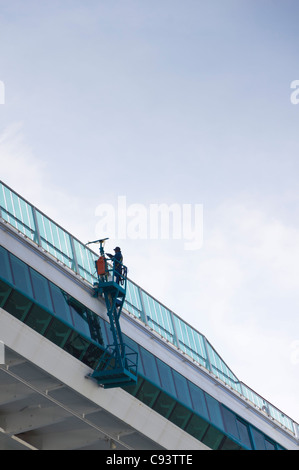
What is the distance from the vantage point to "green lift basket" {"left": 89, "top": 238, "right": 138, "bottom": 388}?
80.8ft

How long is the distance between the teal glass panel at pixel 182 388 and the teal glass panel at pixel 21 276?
8.41 meters

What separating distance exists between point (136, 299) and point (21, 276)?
7.04 metres

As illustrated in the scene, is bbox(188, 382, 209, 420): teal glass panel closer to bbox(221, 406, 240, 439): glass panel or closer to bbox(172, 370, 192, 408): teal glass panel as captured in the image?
bbox(172, 370, 192, 408): teal glass panel

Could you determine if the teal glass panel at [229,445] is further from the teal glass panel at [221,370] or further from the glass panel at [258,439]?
the teal glass panel at [221,370]

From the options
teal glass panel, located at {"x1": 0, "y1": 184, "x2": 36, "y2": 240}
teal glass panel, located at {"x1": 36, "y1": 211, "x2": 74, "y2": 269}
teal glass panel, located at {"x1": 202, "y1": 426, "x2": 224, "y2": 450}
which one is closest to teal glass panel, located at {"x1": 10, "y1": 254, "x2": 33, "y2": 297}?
teal glass panel, located at {"x1": 0, "y1": 184, "x2": 36, "y2": 240}

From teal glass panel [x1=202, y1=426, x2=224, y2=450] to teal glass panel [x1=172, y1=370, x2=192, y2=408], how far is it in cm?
201

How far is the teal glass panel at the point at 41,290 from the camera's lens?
916 inches

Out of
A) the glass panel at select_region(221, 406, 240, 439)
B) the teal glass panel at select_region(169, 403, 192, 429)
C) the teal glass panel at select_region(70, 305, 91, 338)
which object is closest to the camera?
the teal glass panel at select_region(70, 305, 91, 338)

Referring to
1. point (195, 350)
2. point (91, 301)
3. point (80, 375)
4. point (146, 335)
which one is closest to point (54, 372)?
point (80, 375)

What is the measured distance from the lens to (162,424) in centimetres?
2733

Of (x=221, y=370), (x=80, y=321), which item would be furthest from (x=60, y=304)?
(x=221, y=370)

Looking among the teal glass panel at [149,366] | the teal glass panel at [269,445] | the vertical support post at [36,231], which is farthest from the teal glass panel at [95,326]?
the teal glass panel at [269,445]

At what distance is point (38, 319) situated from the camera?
75.8 feet
